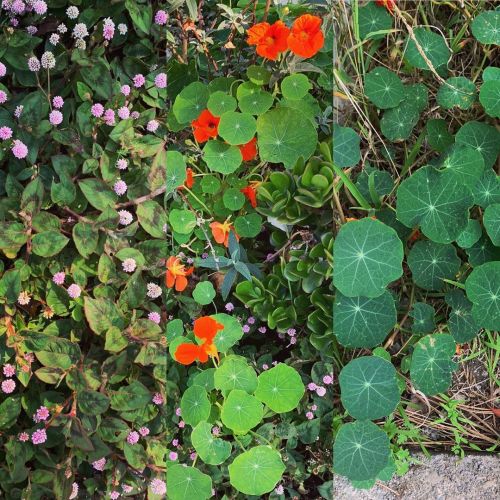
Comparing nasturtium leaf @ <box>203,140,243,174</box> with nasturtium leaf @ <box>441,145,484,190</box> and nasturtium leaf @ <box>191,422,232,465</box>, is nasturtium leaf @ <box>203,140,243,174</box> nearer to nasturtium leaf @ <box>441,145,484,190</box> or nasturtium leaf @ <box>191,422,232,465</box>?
nasturtium leaf @ <box>441,145,484,190</box>

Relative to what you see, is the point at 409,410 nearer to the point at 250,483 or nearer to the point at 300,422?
the point at 300,422

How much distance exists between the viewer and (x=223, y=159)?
163 centimetres

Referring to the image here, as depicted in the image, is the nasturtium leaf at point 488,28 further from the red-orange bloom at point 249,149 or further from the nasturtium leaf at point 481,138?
the red-orange bloom at point 249,149

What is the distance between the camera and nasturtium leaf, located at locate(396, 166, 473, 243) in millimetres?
1440

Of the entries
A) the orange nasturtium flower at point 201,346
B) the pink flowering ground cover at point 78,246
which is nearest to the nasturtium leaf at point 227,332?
the orange nasturtium flower at point 201,346

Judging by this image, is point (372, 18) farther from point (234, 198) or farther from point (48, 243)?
point (48, 243)

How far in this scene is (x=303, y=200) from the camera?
5.12ft

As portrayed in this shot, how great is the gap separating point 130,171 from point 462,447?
1223 mm

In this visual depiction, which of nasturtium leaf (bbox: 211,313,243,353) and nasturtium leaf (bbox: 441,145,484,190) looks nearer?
nasturtium leaf (bbox: 441,145,484,190)

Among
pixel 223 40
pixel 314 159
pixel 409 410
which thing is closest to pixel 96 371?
pixel 314 159

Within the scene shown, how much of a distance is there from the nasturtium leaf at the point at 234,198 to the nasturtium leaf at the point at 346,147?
0.92 feet

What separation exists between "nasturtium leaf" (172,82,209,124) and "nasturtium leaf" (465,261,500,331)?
86cm

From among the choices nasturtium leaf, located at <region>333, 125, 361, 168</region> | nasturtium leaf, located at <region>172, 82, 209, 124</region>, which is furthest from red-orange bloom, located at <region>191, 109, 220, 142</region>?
nasturtium leaf, located at <region>333, 125, 361, 168</region>

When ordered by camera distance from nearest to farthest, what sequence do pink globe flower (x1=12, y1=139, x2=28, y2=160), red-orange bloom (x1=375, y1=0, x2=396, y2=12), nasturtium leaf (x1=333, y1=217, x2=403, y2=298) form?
1. pink globe flower (x1=12, y1=139, x2=28, y2=160)
2. nasturtium leaf (x1=333, y1=217, x2=403, y2=298)
3. red-orange bloom (x1=375, y1=0, x2=396, y2=12)
